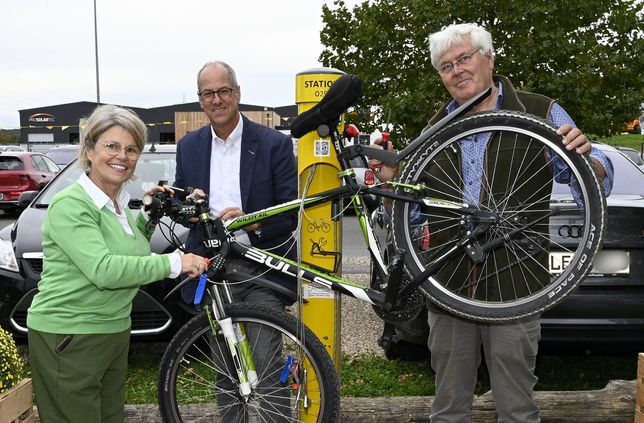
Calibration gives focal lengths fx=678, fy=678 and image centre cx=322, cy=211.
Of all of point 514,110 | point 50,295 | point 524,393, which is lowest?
point 524,393

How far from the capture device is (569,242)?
11.2 ft

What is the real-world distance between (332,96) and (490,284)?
3.47ft

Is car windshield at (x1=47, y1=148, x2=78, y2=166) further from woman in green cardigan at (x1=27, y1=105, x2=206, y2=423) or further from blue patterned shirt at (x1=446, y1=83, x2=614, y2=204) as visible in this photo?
blue patterned shirt at (x1=446, y1=83, x2=614, y2=204)

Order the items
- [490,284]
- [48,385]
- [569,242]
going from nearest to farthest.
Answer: [48,385] < [490,284] < [569,242]

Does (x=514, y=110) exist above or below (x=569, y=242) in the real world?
above

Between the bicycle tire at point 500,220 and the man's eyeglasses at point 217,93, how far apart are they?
3.29 ft

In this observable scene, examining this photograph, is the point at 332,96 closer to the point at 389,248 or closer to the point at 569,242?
the point at 389,248

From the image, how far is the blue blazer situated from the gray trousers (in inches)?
34.1

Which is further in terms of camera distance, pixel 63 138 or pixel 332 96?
pixel 63 138

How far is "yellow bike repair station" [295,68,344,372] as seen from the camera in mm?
3559

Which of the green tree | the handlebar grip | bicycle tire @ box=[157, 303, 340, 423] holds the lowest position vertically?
bicycle tire @ box=[157, 303, 340, 423]

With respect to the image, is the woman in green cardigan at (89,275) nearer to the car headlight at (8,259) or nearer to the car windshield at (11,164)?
the car headlight at (8,259)

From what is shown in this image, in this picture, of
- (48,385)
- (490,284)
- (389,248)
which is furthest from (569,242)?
(48,385)

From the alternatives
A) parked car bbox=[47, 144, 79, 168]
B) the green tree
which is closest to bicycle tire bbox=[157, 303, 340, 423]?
the green tree
